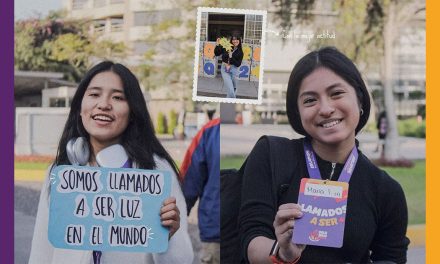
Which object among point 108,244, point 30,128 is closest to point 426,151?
point 108,244

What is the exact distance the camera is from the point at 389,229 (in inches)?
152

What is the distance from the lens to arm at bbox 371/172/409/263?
3855mm

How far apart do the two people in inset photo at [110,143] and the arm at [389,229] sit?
102 centimetres

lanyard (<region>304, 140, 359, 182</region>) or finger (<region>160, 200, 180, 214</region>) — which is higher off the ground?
lanyard (<region>304, 140, 359, 182</region>)

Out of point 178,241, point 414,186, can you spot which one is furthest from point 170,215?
point 414,186

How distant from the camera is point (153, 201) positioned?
3.84m

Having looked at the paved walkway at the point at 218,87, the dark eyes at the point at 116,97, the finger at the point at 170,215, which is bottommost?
the finger at the point at 170,215

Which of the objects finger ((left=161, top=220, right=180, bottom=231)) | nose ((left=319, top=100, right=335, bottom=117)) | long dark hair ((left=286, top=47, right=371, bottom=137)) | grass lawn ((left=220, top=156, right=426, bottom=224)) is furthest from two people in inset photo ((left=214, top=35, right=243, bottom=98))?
grass lawn ((left=220, top=156, right=426, bottom=224))

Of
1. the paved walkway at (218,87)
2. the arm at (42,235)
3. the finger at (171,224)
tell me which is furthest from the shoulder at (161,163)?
the arm at (42,235)

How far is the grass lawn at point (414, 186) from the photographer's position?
408 centimetres

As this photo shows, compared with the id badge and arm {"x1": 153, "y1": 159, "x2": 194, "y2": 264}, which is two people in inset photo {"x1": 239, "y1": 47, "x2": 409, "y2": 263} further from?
arm {"x1": 153, "y1": 159, "x2": 194, "y2": 264}

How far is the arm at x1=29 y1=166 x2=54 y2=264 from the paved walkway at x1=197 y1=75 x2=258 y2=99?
97cm

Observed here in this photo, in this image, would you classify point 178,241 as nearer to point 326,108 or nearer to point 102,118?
point 102,118

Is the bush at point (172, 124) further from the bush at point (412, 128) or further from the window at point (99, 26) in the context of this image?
the bush at point (412, 128)
